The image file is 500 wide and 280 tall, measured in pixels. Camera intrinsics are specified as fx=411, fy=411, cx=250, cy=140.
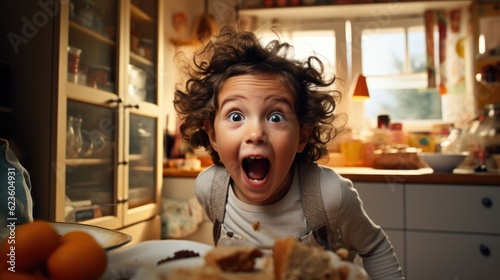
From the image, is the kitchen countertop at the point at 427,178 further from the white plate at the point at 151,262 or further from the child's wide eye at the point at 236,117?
the white plate at the point at 151,262

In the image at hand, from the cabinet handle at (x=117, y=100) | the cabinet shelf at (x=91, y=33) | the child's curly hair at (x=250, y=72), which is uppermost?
Result: the cabinet shelf at (x=91, y=33)

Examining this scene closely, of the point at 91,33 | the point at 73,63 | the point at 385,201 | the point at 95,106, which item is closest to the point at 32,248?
the point at 73,63

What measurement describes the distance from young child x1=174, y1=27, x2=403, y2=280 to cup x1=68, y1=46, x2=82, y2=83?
0.35m

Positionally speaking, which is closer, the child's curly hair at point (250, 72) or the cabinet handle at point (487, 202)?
the child's curly hair at point (250, 72)

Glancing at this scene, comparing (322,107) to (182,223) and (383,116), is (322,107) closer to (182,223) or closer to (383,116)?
(182,223)

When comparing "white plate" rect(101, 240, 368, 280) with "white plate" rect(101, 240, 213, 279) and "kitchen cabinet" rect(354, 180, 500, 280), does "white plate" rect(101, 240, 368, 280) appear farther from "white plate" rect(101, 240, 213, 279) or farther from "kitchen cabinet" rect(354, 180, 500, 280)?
"kitchen cabinet" rect(354, 180, 500, 280)

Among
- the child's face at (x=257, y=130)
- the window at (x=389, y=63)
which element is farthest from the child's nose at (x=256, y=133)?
the window at (x=389, y=63)

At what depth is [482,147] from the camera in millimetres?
1444

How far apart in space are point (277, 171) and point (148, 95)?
1.16 m

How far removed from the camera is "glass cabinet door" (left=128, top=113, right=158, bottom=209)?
52.5 inches

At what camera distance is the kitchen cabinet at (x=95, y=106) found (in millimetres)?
368

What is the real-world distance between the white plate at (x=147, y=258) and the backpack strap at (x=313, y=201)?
0.98ft

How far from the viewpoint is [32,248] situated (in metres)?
0.16

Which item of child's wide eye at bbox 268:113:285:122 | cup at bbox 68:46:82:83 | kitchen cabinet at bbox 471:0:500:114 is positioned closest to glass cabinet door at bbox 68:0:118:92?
cup at bbox 68:46:82:83
